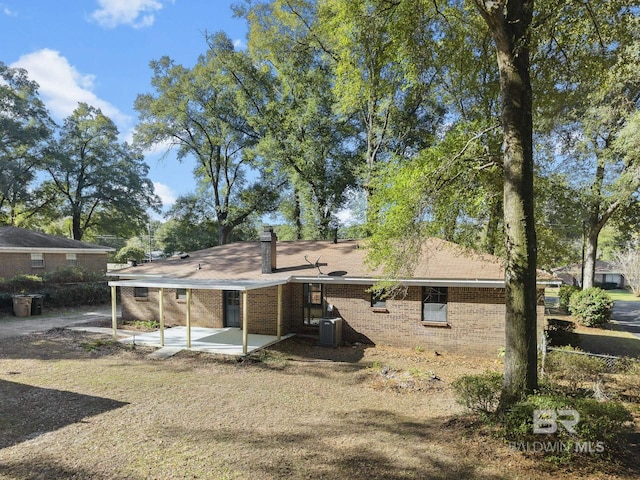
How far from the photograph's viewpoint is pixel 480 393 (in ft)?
20.6

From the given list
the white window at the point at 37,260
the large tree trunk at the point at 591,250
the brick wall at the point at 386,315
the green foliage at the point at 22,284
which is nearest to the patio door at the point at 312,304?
the brick wall at the point at 386,315

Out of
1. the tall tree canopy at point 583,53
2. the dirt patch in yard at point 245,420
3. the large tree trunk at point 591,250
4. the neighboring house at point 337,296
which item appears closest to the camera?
the dirt patch in yard at point 245,420

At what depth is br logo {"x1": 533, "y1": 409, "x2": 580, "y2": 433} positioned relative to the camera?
492 centimetres

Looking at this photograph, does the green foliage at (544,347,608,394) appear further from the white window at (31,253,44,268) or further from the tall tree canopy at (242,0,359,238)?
the white window at (31,253,44,268)

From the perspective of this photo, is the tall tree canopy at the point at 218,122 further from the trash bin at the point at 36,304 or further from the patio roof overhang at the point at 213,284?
the patio roof overhang at the point at 213,284

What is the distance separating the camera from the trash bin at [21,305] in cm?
1850

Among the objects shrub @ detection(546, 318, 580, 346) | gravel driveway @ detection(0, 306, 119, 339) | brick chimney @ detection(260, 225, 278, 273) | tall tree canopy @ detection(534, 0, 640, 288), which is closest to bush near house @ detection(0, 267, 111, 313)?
gravel driveway @ detection(0, 306, 119, 339)

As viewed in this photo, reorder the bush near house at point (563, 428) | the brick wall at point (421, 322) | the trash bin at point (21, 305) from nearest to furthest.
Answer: the bush near house at point (563, 428) < the brick wall at point (421, 322) < the trash bin at point (21, 305)

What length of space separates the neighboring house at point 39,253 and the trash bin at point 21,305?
5783mm

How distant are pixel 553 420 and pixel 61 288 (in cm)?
2449

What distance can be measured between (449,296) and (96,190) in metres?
32.6

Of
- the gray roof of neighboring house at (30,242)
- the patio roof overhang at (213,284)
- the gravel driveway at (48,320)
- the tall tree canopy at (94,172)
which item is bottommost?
the gravel driveway at (48,320)

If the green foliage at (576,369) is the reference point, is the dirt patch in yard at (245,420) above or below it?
below

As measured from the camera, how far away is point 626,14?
18.9ft
